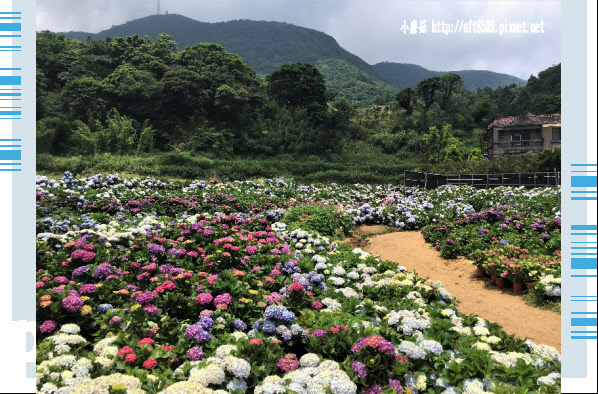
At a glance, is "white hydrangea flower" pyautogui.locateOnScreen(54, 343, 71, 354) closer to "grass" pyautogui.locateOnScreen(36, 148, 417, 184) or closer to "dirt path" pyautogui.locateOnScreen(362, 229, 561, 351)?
"dirt path" pyautogui.locateOnScreen(362, 229, 561, 351)

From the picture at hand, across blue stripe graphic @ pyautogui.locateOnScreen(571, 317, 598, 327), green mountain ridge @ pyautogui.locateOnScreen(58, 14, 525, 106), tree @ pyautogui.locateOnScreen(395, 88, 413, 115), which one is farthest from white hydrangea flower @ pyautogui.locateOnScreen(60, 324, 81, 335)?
green mountain ridge @ pyautogui.locateOnScreen(58, 14, 525, 106)

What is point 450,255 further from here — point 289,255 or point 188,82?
point 188,82

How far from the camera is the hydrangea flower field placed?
2537mm

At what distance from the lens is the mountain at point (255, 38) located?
104231 millimetres

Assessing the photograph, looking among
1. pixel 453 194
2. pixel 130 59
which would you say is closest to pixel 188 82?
pixel 130 59

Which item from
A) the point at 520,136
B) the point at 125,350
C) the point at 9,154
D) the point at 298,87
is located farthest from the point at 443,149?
the point at 9,154

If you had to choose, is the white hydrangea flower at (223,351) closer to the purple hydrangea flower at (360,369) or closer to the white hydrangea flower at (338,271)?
the purple hydrangea flower at (360,369)

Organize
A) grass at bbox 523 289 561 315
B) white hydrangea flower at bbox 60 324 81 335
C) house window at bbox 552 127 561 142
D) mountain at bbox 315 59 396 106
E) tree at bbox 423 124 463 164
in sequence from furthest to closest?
mountain at bbox 315 59 396 106 → house window at bbox 552 127 561 142 → tree at bbox 423 124 463 164 → grass at bbox 523 289 561 315 → white hydrangea flower at bbox 60 324 81 335

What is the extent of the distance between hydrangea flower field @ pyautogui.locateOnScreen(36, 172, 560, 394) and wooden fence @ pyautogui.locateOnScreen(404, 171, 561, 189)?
35.7 ft

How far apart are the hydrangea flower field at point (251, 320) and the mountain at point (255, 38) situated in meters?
94.5

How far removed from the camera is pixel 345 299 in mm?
4047

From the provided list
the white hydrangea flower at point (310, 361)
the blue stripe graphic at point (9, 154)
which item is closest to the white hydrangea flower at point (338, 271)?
the white hydrangea flower at point (310, 361)

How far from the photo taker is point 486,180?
1780cm

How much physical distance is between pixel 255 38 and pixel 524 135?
11216 centimetres
